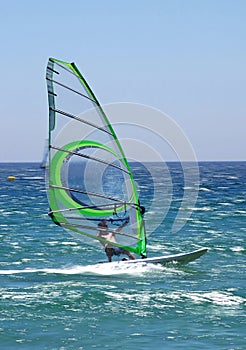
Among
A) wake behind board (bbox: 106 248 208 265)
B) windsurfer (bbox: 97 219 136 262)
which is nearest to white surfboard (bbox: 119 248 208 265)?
wake behind board (bbox: 106 248 208 265)

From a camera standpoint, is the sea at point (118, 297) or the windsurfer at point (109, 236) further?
the windsurfer at point (109, 236)

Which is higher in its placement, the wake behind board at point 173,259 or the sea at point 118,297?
the wake behind board at point 173,259

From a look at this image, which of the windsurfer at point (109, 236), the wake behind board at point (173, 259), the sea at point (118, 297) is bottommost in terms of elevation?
the sea at point (118, 297)

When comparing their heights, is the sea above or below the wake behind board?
below

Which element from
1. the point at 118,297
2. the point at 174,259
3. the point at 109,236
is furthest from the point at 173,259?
the point at 118,297

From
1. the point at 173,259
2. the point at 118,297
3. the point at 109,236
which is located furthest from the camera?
the point at 173,259

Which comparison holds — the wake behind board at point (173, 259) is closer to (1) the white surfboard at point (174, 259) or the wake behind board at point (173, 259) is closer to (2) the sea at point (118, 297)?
(1) the white surfboard at point (174, 259)

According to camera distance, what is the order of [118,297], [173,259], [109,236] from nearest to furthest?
[118,297], [109,236], [173,259]

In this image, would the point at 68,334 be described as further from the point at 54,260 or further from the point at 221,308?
the point at 54,260

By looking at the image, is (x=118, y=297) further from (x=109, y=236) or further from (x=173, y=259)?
(x=173, y=259)

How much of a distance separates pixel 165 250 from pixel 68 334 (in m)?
12.4

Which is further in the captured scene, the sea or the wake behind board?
the wake behind board

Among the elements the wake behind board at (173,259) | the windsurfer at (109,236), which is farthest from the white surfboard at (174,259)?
the windsurfer at (109,236)

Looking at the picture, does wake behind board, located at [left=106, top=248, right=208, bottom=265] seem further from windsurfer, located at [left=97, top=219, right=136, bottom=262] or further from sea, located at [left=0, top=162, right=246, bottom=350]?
windsurfer, located at [left=97, top=219, right=136, bottom=262]
